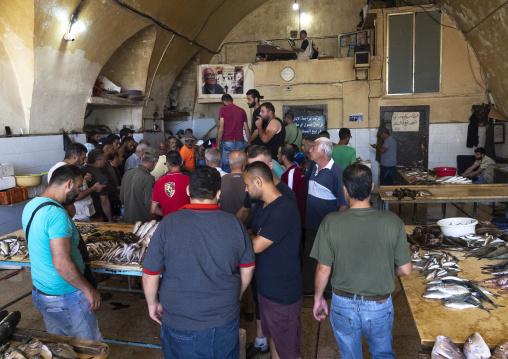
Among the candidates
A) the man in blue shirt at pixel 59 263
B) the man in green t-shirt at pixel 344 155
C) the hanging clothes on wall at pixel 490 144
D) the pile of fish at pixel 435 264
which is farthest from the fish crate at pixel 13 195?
the hanging clothes on wall at pixel 490 144

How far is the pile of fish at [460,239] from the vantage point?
13.0ft

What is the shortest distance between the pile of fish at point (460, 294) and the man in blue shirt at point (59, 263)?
2.62 metres

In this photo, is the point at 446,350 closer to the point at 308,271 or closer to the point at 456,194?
the point at 308,271

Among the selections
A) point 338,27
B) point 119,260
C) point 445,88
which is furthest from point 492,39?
point 119,260

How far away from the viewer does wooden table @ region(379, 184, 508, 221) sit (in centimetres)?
585

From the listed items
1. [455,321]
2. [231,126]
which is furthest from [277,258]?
[231,126]

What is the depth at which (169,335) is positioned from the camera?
2.66m

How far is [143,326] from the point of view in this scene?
4.62 metres

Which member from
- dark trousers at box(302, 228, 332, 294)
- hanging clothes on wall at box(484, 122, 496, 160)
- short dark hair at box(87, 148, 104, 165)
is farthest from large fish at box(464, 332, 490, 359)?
hanging clothes on wall at box(484, 122, 496, 160)

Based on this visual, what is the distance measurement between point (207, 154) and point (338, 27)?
1055 centimetres

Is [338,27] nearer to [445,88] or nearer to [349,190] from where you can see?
[445,88]

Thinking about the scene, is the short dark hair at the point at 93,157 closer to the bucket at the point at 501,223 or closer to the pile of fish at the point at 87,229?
the pile of fish at the point at 87,229

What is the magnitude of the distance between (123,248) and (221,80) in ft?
30.0

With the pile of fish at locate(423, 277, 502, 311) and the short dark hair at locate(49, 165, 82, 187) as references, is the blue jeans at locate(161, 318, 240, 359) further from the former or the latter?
the pile of fish at locate(423, 277, 502, 311)
